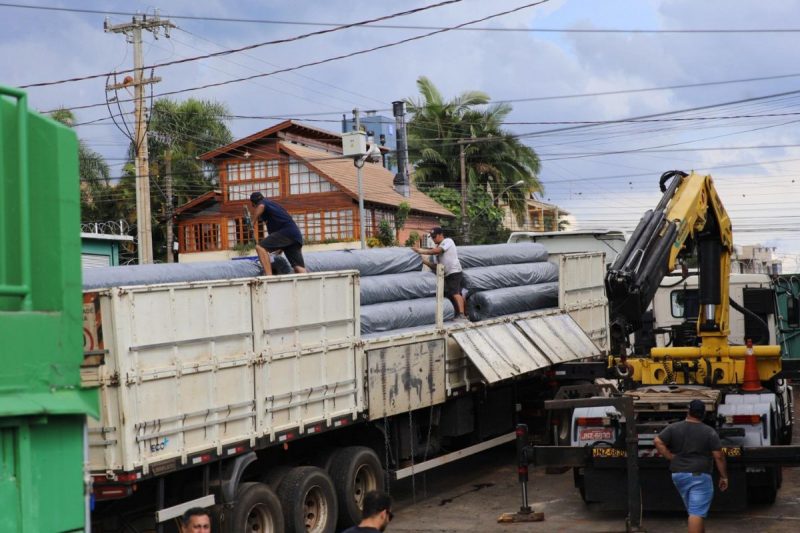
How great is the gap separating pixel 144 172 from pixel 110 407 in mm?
18178

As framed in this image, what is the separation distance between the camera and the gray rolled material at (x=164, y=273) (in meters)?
9.41

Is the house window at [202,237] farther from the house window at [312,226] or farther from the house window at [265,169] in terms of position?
the house window at [312,226]

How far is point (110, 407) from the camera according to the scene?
26.9 ft

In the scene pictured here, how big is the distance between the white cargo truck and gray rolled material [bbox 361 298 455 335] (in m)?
0.17

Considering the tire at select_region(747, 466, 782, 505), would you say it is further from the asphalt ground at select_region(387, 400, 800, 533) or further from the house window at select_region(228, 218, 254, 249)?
the house window at select_region(228, 218, 254, 249)

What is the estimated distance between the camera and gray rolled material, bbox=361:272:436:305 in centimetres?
1257

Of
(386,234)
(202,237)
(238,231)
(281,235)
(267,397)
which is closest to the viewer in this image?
(267,397)

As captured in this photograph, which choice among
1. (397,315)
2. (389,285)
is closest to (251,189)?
(389,285)

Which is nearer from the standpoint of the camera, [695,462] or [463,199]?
[695,462]

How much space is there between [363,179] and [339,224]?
3359 millimetres

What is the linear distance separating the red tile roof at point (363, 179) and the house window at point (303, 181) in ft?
1.35

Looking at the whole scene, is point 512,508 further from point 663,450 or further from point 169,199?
point 169,199

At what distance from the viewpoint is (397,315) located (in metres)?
12.8

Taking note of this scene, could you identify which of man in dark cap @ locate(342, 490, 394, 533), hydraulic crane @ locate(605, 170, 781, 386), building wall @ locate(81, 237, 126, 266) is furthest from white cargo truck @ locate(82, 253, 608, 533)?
building wall @ locate(81, 237, 126, 266)
